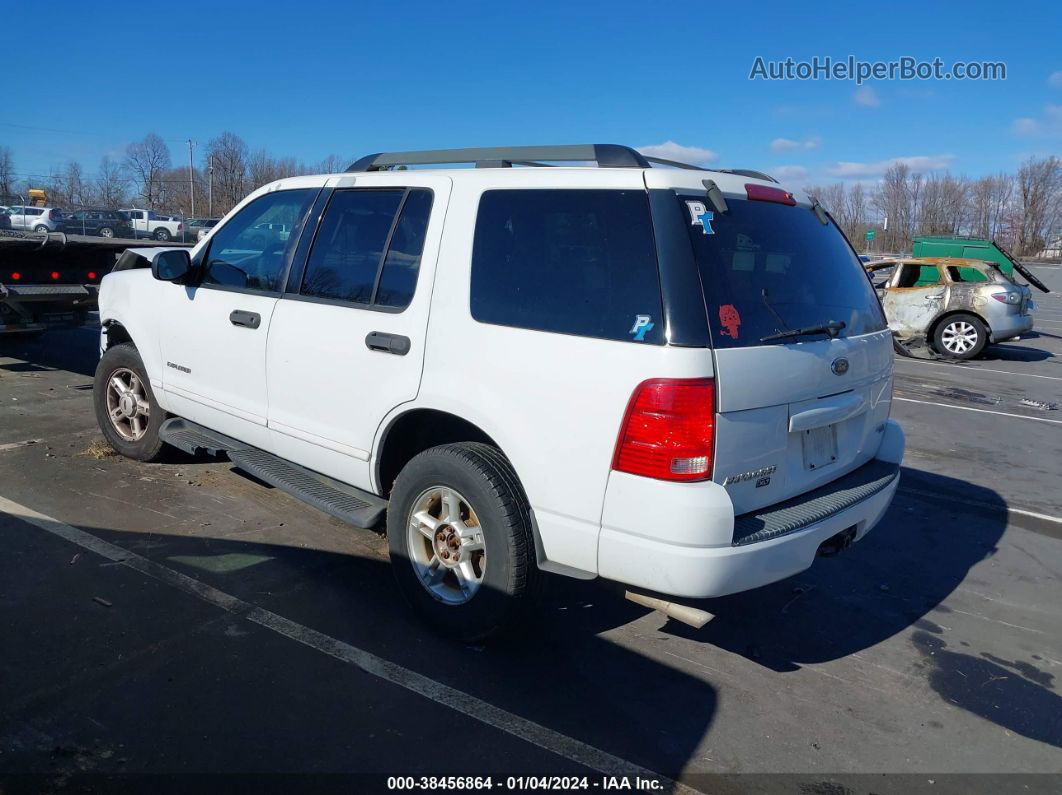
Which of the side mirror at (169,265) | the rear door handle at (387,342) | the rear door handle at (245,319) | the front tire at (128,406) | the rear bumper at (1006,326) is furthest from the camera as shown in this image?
the rear bumper at (1006,326)

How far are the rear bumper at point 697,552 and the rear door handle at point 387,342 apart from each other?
48.5 inches

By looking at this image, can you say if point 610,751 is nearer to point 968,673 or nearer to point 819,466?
point 819,466

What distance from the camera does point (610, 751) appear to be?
2.94 metres

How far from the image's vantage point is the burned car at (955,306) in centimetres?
1406

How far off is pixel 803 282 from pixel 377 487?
2200 mm

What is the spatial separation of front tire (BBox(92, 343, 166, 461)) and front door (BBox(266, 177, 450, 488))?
1645 millimetres

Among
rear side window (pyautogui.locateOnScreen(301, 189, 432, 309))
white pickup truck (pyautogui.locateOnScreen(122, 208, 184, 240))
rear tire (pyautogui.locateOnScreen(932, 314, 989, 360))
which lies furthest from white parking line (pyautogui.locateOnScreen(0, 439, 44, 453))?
white pickup truck (pyautogui.locateOnScreen(122, 208, 184, 240))

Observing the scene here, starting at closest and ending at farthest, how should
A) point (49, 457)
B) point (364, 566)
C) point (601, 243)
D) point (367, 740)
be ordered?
point (367, 740) → point (601, 243) → point (364, 566) → point (49, 457)

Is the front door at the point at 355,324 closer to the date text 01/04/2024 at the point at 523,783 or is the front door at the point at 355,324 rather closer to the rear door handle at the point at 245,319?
the rear door handle at the point at 245,319

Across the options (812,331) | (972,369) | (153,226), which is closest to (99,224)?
(153,226)

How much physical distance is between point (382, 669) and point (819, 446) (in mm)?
2090

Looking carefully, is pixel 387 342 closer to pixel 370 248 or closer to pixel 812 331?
pixel 370 248

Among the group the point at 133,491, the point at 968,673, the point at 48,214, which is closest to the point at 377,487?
the point at 133,491

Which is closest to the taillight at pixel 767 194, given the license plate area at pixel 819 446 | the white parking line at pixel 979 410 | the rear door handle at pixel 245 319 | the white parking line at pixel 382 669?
the license plate area at pixel 819 446
